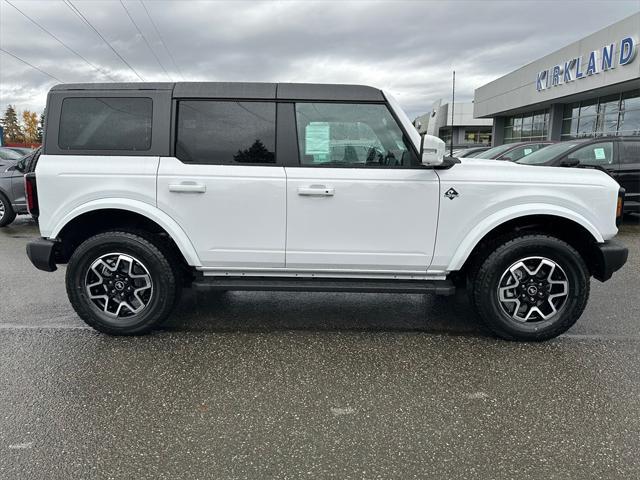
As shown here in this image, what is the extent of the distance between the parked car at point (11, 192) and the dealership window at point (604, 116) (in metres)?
21.2

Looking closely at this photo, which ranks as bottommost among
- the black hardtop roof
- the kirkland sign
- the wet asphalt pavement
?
the wet asphalt pavement

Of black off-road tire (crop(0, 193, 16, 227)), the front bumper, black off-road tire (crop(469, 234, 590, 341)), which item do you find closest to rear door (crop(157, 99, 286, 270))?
black off-road tire (crop(469, 234, 590, 341))

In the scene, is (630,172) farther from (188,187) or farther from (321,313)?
(188,187)

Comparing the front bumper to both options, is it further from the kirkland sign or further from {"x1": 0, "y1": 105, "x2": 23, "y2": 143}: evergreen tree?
{"x1": 0, "y1": 105, "x2": 23, "y2": 143}: evergreen tree

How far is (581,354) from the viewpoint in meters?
3.41

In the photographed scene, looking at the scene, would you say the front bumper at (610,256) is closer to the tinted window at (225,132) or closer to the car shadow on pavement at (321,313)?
the car shadow on pavement at (321,313)

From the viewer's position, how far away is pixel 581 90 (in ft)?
68.4

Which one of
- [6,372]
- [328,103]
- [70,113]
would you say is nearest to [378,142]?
[328,103]

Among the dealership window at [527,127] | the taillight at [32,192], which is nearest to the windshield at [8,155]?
the taillight at [32,192]

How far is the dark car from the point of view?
8.28 meters

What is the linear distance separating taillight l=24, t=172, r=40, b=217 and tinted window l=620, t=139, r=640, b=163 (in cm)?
925

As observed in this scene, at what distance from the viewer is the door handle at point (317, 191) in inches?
134

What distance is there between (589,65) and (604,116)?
2.74 meters

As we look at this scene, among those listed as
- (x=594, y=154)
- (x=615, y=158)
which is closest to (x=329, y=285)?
(x=594, y=154)
